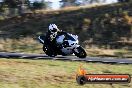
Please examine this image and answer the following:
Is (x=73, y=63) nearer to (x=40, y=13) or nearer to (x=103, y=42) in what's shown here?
(x=103, y=42)

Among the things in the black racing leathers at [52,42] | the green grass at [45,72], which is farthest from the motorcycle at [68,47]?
the green grass at [45,72]

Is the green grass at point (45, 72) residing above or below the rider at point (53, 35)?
below

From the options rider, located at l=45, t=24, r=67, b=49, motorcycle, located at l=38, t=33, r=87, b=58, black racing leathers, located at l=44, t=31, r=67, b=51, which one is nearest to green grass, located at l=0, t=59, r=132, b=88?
black racing leathers, located at l=44, t=31, r=67, b=51

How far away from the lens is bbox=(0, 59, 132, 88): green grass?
1917 centimetres

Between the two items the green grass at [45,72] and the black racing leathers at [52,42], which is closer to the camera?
the black racing leathers at [52,42]

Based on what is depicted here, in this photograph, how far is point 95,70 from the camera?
22047mm

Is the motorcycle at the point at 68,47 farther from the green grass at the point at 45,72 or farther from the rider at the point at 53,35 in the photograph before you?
the green grass at the point at 45,72

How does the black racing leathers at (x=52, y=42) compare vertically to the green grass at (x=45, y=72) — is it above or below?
above

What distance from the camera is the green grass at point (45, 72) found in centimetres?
1917

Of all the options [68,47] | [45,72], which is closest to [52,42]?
[68,47]

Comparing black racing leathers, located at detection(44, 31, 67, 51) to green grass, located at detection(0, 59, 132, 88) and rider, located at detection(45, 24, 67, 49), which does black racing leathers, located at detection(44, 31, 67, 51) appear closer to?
rider, located at detection(45, 24, 67, 49)

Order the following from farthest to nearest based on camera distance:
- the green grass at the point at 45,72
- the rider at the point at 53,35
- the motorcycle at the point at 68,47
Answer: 1. the green grass at the point at 45,72
2. the rider at the point at 53,35
3. the motorcycle at the point at 68,47

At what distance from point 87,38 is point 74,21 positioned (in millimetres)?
8570

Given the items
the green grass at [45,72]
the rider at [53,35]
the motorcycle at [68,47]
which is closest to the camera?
the motorcycle at [68,47]
